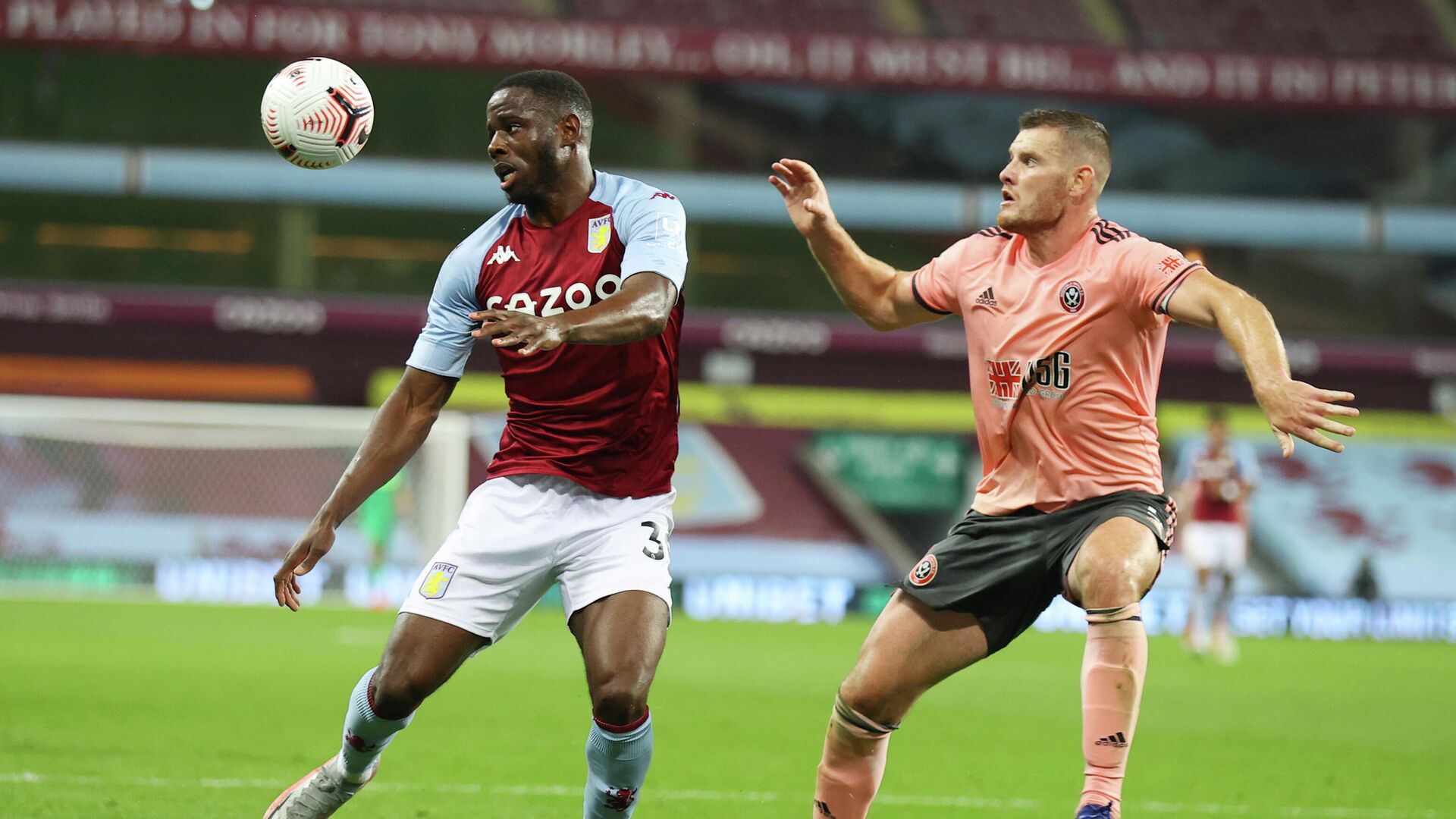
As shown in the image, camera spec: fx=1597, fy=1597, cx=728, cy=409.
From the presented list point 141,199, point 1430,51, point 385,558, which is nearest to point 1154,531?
point 385,558

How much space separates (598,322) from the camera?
4.30 m

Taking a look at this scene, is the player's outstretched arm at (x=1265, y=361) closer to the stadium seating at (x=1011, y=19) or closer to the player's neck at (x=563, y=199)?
the player's neck at (x=563, y=199)

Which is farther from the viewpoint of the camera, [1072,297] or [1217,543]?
[1217,543]

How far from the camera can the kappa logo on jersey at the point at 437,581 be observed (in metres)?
4.74

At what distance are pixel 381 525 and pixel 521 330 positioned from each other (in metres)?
15.2

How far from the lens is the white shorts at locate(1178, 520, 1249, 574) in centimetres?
1547

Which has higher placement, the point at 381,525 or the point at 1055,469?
the point at 1055,469

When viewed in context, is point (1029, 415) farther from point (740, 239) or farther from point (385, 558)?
point (740, 239)

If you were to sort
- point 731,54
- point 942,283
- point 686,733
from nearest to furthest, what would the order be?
point 942,283, point 686,733, point 731,54

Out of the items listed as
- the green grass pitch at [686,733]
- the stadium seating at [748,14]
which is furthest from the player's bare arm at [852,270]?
the stadium seating at [748,14]

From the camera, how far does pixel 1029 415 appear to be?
4.96 m

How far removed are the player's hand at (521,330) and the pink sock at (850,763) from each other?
149cm

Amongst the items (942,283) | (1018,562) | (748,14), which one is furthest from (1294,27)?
(1018,562)

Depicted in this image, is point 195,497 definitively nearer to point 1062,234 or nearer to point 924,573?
point 924,573
